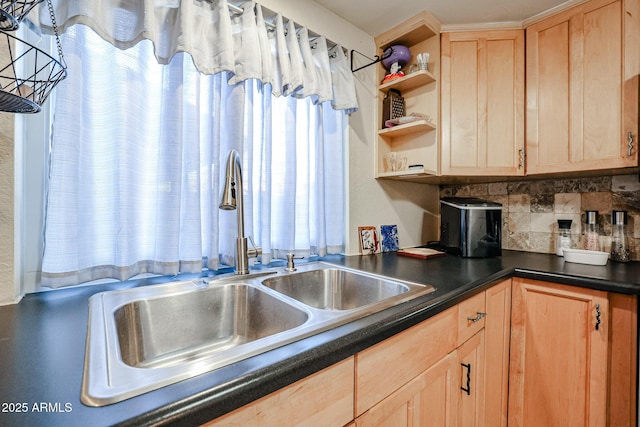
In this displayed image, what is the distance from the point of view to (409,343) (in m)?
0.75

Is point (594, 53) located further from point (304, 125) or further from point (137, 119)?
point (137, 119)

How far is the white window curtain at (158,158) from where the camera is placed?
2.73 feet

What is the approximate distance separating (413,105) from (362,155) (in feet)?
1.40

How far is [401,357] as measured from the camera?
73cm

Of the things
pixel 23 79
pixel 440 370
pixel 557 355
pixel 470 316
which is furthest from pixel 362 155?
pixel 23 79

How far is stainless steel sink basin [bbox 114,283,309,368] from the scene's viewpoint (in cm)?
77

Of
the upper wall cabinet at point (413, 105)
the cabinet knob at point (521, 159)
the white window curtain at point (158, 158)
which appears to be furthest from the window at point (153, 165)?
the cabinet knob at point (521, 159)

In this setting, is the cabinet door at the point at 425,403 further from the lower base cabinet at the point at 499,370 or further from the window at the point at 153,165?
the window at the point at 153,165

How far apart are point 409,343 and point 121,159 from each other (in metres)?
1.02

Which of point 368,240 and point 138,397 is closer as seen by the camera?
point 138,397

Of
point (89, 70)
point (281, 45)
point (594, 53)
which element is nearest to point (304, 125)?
point (281, 45)

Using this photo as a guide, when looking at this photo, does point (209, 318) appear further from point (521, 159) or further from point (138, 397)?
point (521, 159)

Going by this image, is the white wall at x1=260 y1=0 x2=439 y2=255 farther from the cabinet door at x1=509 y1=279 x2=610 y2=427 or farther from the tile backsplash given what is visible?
the cabinet door at x1=509 y1=279 x2=610 y2=427

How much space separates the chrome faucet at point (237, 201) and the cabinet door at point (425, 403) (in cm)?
61
